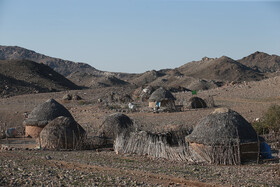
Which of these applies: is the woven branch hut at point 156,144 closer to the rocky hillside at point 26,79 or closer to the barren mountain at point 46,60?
the rocky hillside at point 26,79

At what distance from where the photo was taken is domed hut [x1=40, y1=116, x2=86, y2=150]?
14.2 meters

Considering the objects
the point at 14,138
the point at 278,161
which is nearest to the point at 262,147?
the point at 278,161

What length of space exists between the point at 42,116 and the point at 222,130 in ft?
27.0

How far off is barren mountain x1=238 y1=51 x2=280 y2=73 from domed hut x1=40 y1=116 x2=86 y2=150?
334ft

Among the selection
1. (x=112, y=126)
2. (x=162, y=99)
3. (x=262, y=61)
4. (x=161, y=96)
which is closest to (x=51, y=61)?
(x=262, y=61)

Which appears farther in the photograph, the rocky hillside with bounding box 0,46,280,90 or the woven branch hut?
the rocky hillside with bounding box 0,46,280,90

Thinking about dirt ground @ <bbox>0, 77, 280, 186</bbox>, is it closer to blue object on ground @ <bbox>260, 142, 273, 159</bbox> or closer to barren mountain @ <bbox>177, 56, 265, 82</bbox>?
blue object on ground @ <bbox>260, 142, 273, 159</bbox>

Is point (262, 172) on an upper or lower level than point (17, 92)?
lower

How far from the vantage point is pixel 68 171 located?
9500 mm

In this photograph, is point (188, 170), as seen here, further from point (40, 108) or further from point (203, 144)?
point (40, 108)

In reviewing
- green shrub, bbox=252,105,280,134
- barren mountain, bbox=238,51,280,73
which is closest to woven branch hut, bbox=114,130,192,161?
green shrub, bbox=252,105,280,134

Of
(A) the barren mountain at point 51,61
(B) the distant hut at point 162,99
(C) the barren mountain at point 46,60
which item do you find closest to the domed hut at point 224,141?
(B) the distant hut at point 162,99

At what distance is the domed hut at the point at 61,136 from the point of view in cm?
1425

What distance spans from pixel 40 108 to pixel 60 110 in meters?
0.83
